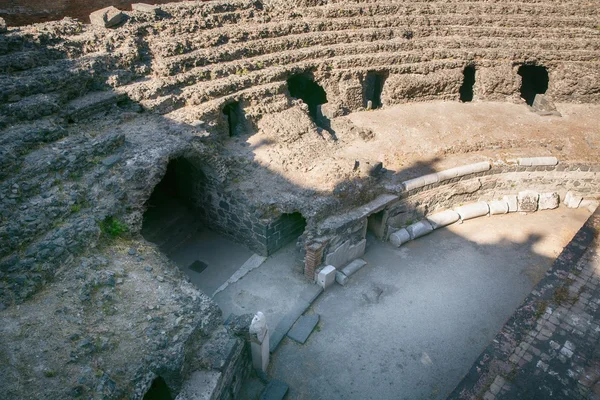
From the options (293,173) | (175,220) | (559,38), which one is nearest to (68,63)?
(175,220)

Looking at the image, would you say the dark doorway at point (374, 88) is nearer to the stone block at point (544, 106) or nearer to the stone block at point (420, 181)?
the stone block at point (420, 181)

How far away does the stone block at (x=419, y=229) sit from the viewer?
10797 millimetres

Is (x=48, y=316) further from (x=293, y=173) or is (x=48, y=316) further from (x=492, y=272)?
(x=492, y=272)

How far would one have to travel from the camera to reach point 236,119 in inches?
489

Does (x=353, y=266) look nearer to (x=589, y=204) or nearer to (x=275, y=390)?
(x=275, y=390)

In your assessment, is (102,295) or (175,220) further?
(175,220)

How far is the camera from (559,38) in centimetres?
1503

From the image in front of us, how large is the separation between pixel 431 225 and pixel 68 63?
375 inches

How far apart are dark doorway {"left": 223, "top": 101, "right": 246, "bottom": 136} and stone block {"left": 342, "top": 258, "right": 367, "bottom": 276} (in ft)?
15.3

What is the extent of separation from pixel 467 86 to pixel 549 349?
1192 centimetres

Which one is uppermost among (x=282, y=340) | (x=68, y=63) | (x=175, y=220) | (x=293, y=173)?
(x=68, y=63)

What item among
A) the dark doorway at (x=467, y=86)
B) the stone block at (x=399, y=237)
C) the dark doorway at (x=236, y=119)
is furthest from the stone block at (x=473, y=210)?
the dark doorway at (x=236, y=119)

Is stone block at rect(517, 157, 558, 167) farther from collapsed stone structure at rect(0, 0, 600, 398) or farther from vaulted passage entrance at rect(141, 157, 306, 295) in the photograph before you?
vaulted passage entrance at rect(141, 157, 306, 295)

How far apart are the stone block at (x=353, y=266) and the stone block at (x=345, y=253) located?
0.10m
